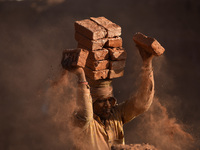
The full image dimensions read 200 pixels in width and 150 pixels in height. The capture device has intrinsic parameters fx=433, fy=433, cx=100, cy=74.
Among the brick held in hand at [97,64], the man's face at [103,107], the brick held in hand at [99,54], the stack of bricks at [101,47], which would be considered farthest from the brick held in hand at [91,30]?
the man's face at [103,107]

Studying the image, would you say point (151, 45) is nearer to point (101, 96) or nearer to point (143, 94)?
point (143, 94)

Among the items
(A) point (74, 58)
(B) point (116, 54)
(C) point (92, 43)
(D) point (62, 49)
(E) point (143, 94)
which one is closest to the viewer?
(A) point (74, 58)

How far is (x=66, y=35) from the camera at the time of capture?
622 cm

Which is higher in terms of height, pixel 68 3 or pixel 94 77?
pixel 68 3

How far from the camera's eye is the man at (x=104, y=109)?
4129mm

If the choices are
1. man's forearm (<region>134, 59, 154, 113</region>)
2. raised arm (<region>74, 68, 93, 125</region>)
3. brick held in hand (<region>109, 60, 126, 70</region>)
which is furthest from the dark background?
raised arm (<region>74, 68, 93, 125</region>)

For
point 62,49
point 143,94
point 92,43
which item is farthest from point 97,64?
point 62,49

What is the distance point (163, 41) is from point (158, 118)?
2.44 m

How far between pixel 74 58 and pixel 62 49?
191 cm

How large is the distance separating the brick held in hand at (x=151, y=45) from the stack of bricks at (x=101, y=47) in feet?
0.77

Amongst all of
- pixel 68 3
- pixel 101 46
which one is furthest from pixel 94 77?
pixel 68 3

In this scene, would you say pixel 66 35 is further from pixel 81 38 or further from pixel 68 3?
pixel 81 38

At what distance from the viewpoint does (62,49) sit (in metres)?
5.98

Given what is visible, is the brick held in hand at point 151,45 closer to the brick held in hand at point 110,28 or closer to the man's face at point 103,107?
the brick held in hand at point 110,28
